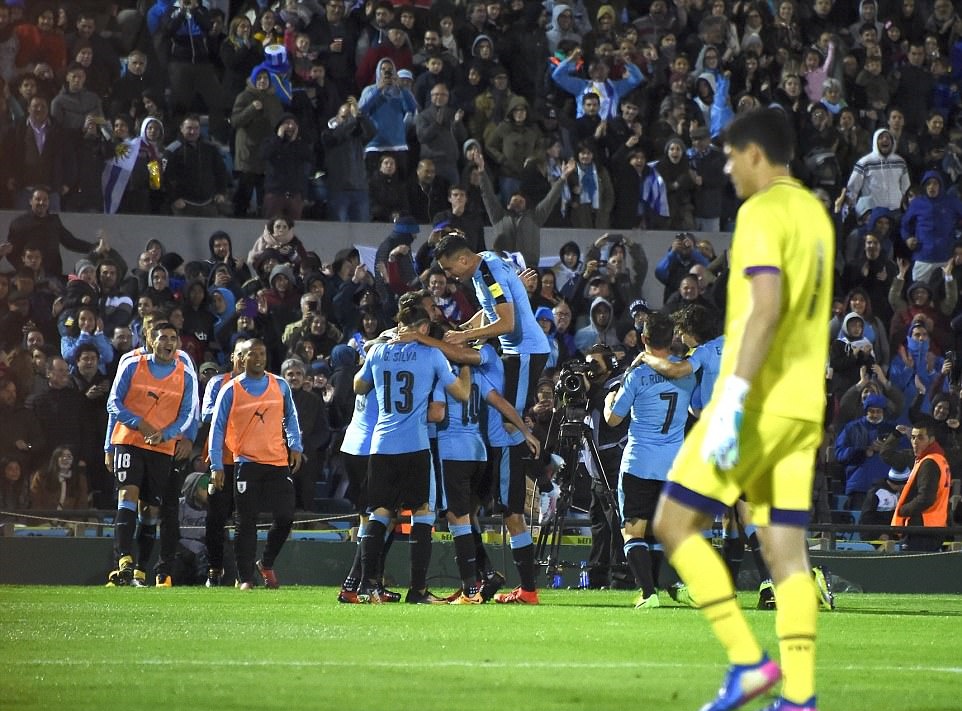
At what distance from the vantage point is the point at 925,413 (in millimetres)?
20578

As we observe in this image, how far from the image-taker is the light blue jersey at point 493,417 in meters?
12.9

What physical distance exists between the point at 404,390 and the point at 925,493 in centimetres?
688

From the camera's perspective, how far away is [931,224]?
2205 cm

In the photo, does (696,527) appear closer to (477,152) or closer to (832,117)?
(477,152)

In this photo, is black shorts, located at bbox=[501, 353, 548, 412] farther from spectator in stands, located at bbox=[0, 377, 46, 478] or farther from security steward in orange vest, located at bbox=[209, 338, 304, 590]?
spectator in stands, located at bbox=[0, 377, 46, 478]

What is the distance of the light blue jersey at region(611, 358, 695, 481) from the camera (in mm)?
12266

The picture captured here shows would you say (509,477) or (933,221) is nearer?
(509,477)

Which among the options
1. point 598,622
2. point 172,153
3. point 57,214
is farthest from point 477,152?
point 598,622

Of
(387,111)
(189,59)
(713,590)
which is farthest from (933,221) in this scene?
(713,590)

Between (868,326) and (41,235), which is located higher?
(41,235)

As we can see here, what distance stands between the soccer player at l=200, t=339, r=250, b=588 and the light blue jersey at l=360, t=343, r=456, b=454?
226 cm

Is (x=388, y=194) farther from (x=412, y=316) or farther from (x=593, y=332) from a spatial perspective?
(x=412, y=316)

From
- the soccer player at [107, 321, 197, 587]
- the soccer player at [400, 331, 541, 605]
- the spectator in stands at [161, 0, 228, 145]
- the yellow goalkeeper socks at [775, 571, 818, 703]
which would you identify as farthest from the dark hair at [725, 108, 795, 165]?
the spectator in stands at [161, 0, 228, 145]

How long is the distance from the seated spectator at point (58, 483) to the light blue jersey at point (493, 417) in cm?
548
